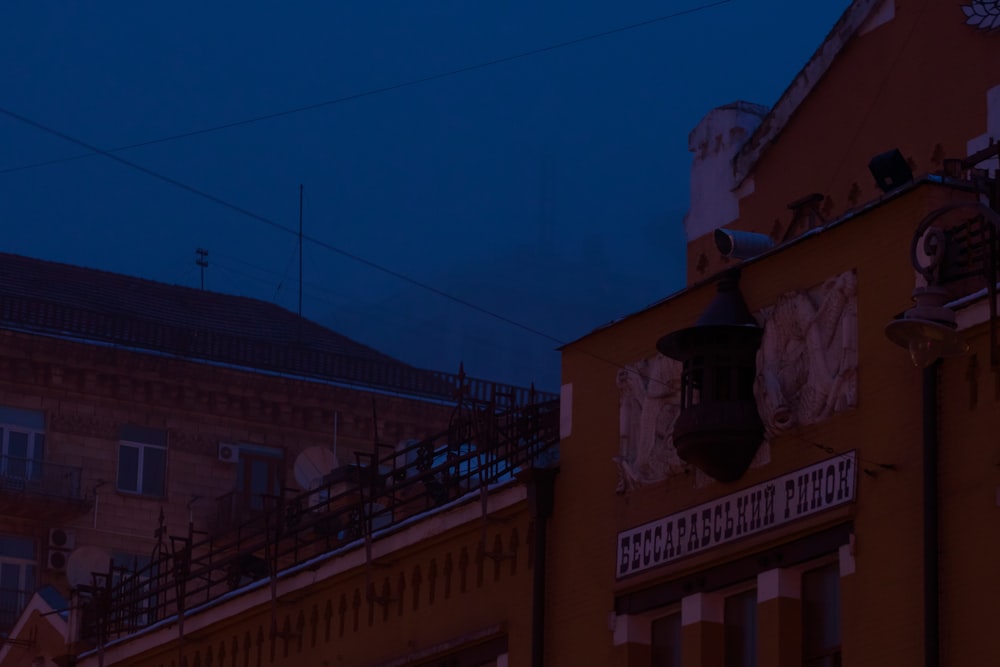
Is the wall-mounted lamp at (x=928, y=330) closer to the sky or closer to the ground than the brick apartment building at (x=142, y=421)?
closer to the ground

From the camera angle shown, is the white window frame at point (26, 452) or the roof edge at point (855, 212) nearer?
the roof edge at point (855, 212)

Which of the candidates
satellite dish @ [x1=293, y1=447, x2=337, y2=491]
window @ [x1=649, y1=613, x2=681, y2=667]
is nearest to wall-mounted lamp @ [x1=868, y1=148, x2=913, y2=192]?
window @ [x1=649, y1=613, x2=681, y2=667]

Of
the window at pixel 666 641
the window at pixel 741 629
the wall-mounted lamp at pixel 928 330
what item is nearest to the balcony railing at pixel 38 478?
the window at pixel 666 641

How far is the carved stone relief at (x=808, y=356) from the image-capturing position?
2416 cm

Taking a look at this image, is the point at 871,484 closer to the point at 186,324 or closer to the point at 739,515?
the point at 739,515

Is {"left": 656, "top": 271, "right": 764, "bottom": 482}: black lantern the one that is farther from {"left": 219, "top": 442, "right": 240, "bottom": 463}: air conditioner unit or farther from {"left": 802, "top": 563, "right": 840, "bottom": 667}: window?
{"left": 219, "top": 442, "right": 240, "bottom": 463}: air conditioner unit

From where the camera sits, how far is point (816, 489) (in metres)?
24.1

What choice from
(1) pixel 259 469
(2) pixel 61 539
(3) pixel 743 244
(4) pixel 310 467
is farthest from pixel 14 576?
(3) pixel 743 244

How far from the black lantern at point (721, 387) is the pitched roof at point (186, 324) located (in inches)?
1396

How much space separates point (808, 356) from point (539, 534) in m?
5.19

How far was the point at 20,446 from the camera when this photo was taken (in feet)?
191

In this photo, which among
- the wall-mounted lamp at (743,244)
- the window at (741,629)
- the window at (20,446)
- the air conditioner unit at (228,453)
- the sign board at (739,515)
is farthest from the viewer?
the air conditioner unit at (228,453)

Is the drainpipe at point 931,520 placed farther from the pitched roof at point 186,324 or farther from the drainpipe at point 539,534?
the pitched roof at point 186,324

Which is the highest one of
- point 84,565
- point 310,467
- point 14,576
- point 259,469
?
point 259,469
